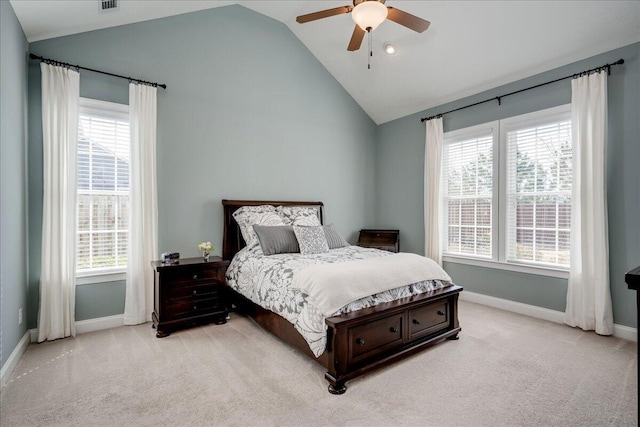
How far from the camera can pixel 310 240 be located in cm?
369

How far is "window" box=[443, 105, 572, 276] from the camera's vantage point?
3561 mm

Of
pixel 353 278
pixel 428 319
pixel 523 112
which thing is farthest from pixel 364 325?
pixel 523 112

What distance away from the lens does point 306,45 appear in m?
4.86

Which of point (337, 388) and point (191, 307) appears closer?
point (337, 388)

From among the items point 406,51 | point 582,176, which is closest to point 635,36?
point 582,176

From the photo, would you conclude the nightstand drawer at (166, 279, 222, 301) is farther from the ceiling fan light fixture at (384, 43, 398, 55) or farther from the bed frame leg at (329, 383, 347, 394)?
the ceiling fan light fixture at (384, 43, 398, 55)

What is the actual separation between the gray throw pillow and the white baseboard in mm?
2604

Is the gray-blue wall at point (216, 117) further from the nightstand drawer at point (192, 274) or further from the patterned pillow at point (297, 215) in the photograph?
the nightstand drawer at point (192, 274)

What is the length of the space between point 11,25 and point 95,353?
9.10 feet

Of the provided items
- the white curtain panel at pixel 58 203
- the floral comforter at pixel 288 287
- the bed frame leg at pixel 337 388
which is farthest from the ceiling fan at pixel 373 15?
the bed frame leg at pixel 337 388

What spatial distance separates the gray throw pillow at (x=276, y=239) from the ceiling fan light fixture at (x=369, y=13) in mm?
2264

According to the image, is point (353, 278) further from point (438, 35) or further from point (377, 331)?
point (438, 35)

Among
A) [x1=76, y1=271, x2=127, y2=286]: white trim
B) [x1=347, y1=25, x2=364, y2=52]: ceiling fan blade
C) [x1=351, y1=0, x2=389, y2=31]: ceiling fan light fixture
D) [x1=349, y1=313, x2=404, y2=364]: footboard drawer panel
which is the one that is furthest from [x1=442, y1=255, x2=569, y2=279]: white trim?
[x1=76, y1=271, x2=127, y2=286]: white trim

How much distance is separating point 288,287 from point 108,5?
3.13m
